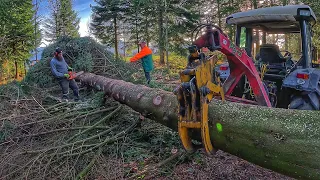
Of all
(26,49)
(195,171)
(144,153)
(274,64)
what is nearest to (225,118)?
(195,171)

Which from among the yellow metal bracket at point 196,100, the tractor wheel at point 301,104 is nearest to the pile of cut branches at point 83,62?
the tractor wheel at point 301,104

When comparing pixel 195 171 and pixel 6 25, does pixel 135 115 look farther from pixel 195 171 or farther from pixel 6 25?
pixel 6 25

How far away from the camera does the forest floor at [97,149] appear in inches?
157

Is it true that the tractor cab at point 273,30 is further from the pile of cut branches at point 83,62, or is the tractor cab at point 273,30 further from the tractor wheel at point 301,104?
the pile of cut branches at point 83,62

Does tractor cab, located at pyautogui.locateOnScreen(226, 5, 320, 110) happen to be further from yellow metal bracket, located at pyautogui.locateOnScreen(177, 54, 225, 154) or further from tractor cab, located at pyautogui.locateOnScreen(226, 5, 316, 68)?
yellow metal bracket, located at pyautogui.locateOnScreen(177, 54, 225, 154)

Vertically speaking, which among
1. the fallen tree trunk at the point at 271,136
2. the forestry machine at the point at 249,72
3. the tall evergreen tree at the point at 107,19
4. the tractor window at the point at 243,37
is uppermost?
the tall evergreen tree at the point at 107,19

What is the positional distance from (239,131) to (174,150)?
1740 mm

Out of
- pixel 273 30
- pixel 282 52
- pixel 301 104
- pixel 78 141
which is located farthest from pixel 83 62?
pixel 301 104

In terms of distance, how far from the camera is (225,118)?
316 centimetres

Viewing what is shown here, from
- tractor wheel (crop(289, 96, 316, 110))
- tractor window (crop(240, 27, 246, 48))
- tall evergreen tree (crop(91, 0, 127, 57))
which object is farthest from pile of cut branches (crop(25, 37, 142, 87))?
tall evergreen tree (crop(91, 0, 127, 57))

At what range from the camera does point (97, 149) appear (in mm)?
4594

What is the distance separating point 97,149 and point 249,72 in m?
2.77

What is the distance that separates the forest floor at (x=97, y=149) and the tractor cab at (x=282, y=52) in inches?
57.6

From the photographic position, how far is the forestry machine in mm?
2928
